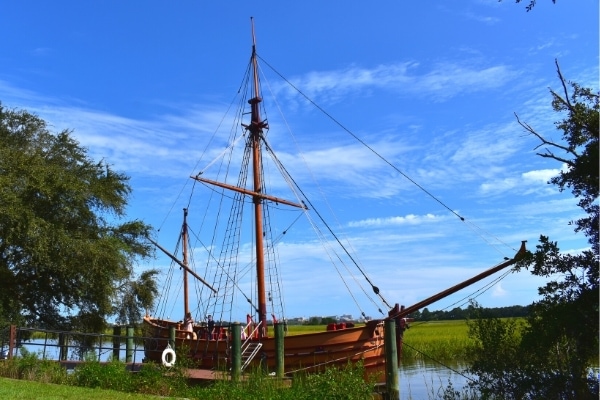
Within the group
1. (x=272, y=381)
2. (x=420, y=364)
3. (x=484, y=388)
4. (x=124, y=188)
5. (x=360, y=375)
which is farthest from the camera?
(x=420, y=364)

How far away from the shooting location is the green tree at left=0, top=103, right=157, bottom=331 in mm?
22828

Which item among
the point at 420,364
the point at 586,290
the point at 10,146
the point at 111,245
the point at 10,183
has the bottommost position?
the point at 420,364

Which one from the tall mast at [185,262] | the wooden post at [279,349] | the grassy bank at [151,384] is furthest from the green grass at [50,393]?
the tall mast at [185,262]

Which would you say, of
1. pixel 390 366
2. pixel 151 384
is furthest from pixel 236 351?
pixel 390 366

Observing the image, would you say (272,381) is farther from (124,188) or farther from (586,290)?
(124,188)

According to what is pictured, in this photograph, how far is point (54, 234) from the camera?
75.4 ft

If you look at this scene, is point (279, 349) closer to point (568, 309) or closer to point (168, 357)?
point (168, 357)

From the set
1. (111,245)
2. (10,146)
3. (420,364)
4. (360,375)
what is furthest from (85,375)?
(420,364)

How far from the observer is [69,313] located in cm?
2611

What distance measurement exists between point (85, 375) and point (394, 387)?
25.3 ft

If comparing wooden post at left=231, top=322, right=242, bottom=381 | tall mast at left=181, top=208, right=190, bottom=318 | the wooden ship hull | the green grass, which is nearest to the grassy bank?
the green grass

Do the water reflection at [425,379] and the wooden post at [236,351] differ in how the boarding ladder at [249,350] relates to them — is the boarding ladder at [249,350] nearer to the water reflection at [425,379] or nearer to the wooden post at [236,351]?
the wooden post at [236,351]

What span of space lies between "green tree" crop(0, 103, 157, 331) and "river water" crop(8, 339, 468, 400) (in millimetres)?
2058

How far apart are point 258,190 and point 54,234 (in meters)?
8.16
